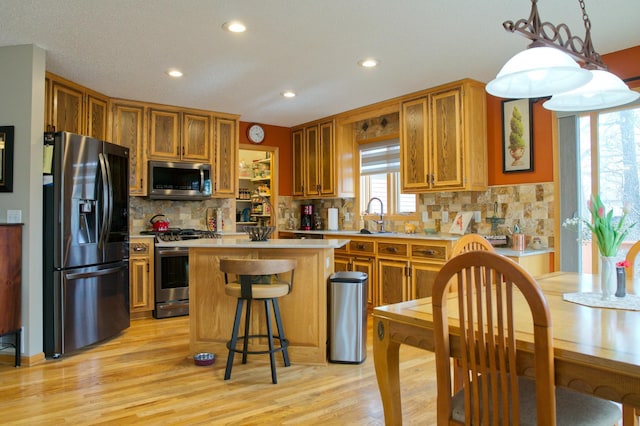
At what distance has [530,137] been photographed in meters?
4.05

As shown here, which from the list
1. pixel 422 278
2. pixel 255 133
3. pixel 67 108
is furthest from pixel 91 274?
pixel 255 133

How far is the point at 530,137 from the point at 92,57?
12.7 feet

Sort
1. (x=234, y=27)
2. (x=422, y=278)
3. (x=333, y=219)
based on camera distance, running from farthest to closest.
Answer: (x=333, y=219)
(x=422, y=278)
(x=234, y=27)

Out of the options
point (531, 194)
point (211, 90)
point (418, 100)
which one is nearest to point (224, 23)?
point (211, 90)

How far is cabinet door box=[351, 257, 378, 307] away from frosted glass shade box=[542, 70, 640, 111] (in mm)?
3014

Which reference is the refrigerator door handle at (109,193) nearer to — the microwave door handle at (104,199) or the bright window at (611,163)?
the microwave door handle at (104,199)

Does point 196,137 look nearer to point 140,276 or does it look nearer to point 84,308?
point 140,276

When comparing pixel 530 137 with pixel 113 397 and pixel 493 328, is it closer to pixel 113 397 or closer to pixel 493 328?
pixel 493 328

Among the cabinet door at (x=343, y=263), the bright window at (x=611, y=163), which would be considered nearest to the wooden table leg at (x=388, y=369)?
the bright window at (x=611, y=163)

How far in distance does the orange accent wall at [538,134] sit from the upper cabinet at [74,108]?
13.3 ft

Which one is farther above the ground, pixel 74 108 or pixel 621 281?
pixel 74 108

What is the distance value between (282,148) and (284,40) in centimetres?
316

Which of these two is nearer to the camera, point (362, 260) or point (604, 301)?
point (604, 301)

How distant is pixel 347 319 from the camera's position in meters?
3.21
